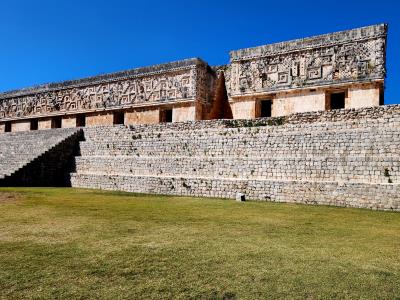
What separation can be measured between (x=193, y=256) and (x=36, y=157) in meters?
12.2

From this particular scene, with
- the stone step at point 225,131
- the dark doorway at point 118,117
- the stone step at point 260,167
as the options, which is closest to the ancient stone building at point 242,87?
the dark doorway at point 118,117

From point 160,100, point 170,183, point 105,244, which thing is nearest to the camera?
point 105,244

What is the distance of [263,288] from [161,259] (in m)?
1.19

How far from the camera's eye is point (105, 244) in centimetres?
420

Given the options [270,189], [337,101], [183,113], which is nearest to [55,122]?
[183,113]

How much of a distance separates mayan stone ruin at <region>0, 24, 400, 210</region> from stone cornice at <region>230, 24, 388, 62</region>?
0.15ft

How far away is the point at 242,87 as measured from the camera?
1645cm

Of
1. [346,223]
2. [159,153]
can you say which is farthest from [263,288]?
[159,153]

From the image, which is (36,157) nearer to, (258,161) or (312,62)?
(258,161)

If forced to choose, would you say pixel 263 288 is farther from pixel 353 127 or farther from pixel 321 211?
pixel 353 127

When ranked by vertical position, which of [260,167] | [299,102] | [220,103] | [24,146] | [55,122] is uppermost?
[220,103]

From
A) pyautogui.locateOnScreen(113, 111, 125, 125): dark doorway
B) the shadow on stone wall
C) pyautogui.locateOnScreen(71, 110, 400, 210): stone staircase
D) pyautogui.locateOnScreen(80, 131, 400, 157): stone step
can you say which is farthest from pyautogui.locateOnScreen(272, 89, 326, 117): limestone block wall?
pyautogui.locateOnScreen(113, 111, 125, 125): dark doorway

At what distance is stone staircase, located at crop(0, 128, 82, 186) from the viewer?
1312 centimetres

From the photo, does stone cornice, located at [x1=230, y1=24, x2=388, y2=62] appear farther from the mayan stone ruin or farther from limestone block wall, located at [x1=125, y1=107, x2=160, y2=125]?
limestone block wall, located at [x1=125, y1=107, x2=160, y2=125]
